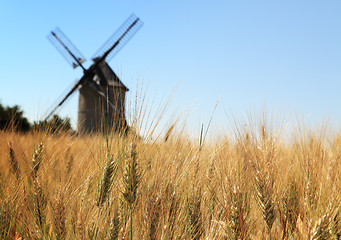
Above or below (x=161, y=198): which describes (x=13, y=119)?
above

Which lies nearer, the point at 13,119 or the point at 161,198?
the point at 161,198

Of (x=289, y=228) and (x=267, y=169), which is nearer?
(x=267, y=169)

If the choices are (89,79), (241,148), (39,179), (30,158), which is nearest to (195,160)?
(241,148)

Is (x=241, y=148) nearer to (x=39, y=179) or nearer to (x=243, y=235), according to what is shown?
(x=243, y=235)

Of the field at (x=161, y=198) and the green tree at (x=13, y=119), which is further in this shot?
the green tree at (x=13, y=119)

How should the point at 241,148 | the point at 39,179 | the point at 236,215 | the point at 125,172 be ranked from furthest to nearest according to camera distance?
the point at 241,148 < the point at 39,179 < the point at 236,215 < the point at 125,172

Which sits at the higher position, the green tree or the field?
the green tree

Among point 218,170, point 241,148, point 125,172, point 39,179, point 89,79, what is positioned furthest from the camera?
point 89,79

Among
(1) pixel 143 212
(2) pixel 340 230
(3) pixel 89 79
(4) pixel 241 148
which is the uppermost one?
(3) pixel 89 79

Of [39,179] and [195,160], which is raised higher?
[195,160]

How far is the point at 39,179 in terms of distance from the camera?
1.59 m

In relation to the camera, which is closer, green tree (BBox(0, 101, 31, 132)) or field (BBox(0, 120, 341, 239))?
field (BBox(0, 120, 341, 239))

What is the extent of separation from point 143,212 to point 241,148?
87 centimetres

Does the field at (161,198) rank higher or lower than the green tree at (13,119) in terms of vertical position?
lower
